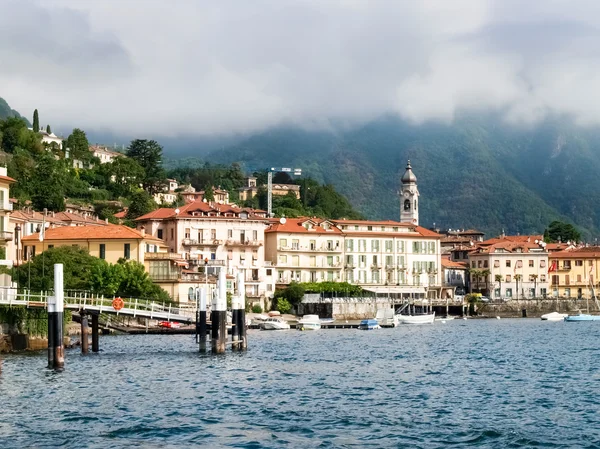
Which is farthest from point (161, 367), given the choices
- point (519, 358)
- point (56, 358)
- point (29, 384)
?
point (519, 358)

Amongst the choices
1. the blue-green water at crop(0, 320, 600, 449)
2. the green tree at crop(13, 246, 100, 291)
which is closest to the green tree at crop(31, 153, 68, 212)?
the green tree at crop(13, 246, 100, 291)

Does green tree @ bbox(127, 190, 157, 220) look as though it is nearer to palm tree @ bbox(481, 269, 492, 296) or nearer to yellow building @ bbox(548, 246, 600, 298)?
palm tree @ bbox(481, 269, 492, 296)

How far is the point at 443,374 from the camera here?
57188mm

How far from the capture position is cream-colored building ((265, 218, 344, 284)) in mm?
143250

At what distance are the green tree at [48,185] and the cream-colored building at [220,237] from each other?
613 inches

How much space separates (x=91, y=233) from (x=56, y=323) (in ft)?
208

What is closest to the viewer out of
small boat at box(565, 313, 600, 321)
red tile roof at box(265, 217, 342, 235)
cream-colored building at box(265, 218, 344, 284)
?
cream-colored building at box(265, 218, 344, 284)

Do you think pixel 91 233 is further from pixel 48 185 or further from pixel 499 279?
pixel 499 279

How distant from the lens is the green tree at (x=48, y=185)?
148m

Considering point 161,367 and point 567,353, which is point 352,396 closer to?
point 161,367

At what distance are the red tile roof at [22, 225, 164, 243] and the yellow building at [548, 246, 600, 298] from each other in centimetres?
7848

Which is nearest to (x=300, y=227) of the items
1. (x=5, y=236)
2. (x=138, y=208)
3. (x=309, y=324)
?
(x=138, y=208)

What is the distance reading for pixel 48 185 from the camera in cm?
15212

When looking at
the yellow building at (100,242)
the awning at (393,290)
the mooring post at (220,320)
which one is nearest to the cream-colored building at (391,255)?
the awning at (393,290)
